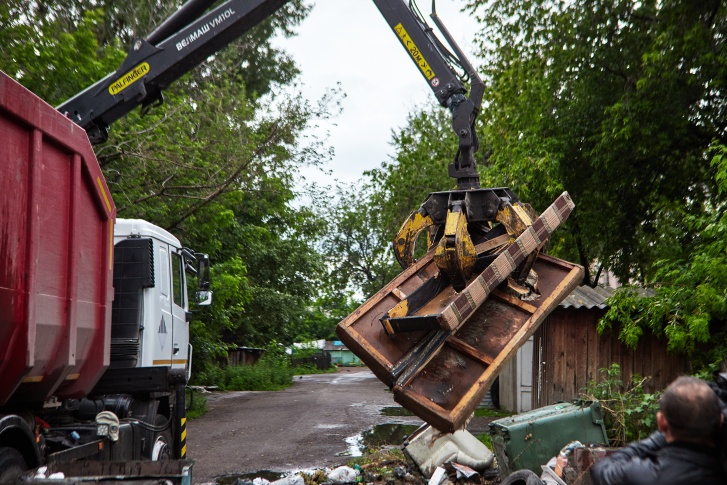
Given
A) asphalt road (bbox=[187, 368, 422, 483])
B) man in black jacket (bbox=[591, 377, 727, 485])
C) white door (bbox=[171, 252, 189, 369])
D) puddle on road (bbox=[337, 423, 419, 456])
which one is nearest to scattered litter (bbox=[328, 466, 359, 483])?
Result: asphalt road (bbox=[187, 368, 422, 483])

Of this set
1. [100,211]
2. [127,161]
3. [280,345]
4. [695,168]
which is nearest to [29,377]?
[100,211]

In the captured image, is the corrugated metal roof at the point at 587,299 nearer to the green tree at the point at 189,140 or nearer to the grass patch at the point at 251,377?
the green tree at the point at 189,140

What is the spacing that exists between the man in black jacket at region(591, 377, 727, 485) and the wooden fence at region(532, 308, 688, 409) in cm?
913

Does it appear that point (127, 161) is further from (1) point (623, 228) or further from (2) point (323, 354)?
(2) point (323, 354)

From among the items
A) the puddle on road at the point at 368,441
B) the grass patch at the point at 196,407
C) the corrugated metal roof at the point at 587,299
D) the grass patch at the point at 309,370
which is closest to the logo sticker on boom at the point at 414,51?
the puddle on road at the point at 368,441

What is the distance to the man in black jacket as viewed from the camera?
2.44 metres

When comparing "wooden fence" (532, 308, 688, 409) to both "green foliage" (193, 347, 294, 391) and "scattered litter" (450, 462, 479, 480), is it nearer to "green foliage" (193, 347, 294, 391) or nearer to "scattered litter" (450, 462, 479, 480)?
→ "scattered litter" (450, 462, 479, 480)

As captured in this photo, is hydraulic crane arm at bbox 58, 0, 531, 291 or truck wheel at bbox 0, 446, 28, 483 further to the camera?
hydraulic crane arm at bbox 58, 0, 531, 291

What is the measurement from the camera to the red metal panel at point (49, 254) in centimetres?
412

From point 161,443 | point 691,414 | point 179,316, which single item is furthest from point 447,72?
point 691,414

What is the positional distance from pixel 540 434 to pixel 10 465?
5.10 m

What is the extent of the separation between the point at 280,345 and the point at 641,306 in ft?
73.2

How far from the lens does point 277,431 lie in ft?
44.7

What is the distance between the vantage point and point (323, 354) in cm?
5250
